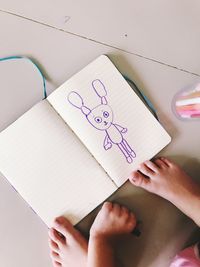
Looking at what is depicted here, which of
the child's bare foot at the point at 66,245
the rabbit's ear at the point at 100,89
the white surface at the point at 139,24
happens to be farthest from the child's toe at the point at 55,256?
the white surface at the point at 139,24

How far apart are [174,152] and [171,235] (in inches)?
6.1

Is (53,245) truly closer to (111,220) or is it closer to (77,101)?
(111,220)

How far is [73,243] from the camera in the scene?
0.74 meters

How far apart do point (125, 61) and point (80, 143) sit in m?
0.17

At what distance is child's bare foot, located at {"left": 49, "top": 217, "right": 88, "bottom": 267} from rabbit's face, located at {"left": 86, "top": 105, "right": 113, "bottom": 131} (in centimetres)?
18

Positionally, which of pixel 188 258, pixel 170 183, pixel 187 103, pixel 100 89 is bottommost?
pixel 188 258

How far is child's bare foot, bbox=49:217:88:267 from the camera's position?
722mm

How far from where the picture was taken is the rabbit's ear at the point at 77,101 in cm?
72

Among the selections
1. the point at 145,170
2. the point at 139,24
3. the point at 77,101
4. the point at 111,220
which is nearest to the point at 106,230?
the point at 111,220

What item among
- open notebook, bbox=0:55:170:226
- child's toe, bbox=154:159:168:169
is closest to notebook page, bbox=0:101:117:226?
open notebook, bbox=0:55:170:226

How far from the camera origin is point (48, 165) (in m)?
0.71

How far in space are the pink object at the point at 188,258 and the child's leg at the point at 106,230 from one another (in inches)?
3.9

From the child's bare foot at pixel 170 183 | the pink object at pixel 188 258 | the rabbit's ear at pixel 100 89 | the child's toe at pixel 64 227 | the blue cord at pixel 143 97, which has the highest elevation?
the rabbit's ear at pixel 100 89

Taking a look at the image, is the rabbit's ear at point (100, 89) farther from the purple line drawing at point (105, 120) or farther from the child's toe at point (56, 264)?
the child's toe at point (56, 264)
